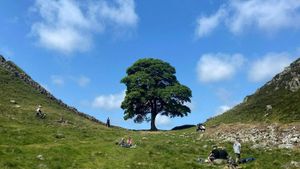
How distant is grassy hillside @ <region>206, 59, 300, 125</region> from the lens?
214ft

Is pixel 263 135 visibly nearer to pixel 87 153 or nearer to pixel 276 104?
pixel 276 104

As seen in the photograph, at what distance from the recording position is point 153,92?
334 ft

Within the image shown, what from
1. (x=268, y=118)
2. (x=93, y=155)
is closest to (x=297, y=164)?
(x=93, y=155)

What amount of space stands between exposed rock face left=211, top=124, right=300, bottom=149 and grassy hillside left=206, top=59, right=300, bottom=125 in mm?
3152

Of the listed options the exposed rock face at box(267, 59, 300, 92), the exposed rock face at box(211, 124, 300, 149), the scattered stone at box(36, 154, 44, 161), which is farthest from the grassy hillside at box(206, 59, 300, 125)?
the scattered stone at box(36, 154, 44, 161)

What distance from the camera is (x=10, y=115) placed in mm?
66125

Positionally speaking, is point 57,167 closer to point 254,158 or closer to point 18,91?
point 254,158

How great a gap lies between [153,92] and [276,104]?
115 ft

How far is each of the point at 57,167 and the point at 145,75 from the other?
6743 cm

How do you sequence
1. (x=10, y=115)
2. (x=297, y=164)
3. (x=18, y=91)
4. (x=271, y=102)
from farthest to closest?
(x=18, y=91) < (x=271, y=102) < (x=10, y=115) < (x=297, y=164)

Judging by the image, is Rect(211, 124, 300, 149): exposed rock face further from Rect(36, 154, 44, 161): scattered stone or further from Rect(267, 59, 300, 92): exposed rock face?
Rect(36, 154, 44, 161): scattered stone

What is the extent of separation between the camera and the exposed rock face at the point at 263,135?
5156 cm

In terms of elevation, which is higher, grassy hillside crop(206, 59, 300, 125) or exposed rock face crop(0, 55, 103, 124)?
exposed rock face crop(0, 55, 103, 124)

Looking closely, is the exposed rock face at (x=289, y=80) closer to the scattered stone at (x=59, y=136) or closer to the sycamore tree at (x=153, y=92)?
the sycamore tree at (x=153, y=92)
